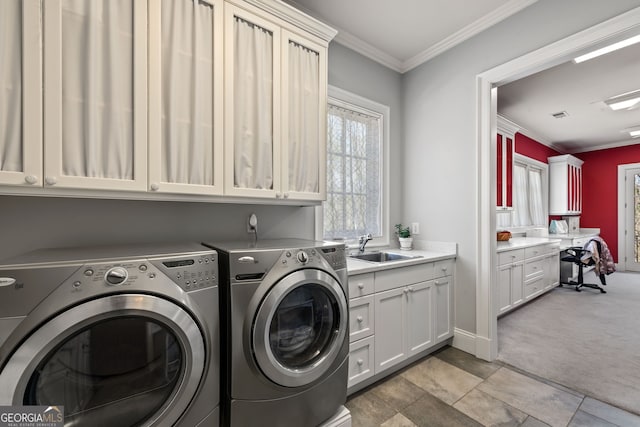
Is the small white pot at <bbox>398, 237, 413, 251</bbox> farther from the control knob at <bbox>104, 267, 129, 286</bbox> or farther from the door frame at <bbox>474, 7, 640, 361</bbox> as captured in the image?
the control knob at <bbox>104, 267, 129, 286</bbox>

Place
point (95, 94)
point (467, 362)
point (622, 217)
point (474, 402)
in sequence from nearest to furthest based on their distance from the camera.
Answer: point (95, 94) → point (474, 402) → point (467, 362) → point (622, 217)

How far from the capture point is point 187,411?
1066 millimetres

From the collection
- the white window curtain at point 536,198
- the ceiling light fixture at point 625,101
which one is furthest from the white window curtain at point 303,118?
the white window curtain at point 536,198

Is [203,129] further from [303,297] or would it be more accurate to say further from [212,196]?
[303,297]

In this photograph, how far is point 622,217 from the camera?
579 cm

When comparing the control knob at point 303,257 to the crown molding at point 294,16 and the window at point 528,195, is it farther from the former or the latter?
the window at point 528,195

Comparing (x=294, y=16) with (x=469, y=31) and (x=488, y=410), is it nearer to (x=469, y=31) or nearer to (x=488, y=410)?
(x=469, y=31)

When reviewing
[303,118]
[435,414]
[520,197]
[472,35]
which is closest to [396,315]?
[435,414]

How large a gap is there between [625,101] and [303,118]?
4.50 m

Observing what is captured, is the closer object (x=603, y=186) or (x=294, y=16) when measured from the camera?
(x=294, y=16)

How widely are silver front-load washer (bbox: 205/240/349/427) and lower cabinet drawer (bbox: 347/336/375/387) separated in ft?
0.79

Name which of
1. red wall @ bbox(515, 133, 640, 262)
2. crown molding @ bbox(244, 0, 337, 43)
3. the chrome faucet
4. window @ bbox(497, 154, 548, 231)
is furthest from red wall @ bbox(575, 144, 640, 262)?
crown molding @ bbox(244, 0, 337, 43)

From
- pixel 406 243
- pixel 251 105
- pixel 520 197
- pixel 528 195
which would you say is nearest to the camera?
pixel 251 105

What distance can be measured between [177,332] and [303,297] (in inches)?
23.6
